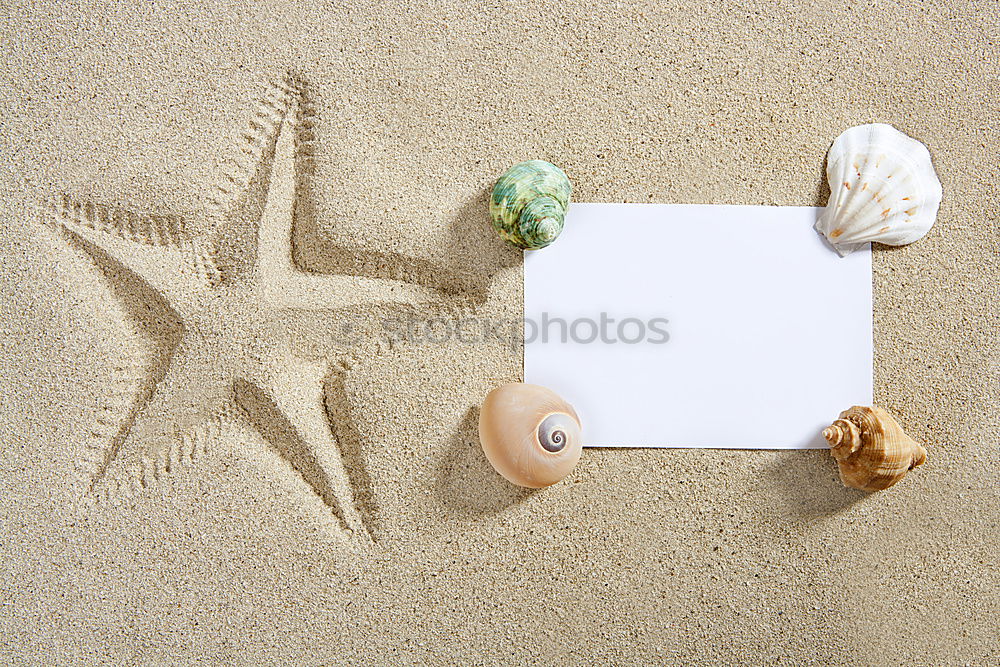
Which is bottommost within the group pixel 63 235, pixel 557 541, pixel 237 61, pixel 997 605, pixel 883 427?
pixel 997 605

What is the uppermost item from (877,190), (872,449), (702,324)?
(877,190)

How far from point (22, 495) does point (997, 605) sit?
6.81 feet

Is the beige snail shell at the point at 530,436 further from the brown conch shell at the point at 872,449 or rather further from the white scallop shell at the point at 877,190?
the white scallop shell at the point at 877,190

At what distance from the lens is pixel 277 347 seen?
121 cm

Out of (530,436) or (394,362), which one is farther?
(394,362)

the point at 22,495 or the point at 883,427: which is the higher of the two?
the point at 883,427

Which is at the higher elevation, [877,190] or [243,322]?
[877,190]

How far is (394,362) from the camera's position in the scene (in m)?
1.23

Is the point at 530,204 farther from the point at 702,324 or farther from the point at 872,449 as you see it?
the point at 872,449

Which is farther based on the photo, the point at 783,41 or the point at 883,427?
the point at 783,41

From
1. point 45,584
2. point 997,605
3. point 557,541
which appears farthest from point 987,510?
point 45,584

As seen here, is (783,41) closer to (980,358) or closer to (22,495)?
(980,358)

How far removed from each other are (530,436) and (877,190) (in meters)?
0.88

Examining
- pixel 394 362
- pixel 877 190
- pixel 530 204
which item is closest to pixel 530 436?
pixel 394 362
